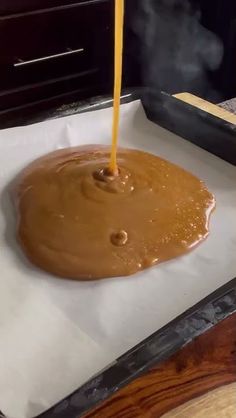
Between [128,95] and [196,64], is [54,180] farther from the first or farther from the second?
[196,64]

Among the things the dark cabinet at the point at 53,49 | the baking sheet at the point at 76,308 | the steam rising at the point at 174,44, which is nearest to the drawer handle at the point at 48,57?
the dark cabinet at the point at 53,49

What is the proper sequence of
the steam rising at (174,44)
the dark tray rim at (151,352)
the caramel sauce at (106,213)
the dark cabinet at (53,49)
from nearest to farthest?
the dark tray rim at (151,352) < the caramel sauce at (106,213) < the dark cabinet at (53,49) < the steam rising at (174,44)

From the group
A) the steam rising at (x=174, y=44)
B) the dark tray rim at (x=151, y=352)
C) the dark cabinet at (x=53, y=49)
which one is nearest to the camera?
the dark tray rim at (x=151, y=352)

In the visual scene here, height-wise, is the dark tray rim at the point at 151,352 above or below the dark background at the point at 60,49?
above

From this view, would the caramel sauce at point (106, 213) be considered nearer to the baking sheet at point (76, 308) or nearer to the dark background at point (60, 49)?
the baking sheet at point (76, 308)

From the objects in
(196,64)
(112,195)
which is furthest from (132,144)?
(196,64)

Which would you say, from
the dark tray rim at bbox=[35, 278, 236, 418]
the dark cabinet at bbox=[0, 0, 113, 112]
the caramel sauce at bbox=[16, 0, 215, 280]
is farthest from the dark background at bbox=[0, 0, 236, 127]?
the dark tray rim at bbox=[35, 278, 236, 418]

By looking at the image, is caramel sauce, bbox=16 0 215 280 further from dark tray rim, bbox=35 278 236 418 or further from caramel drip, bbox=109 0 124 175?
dark tray rim, bbox=35 278 236 418
